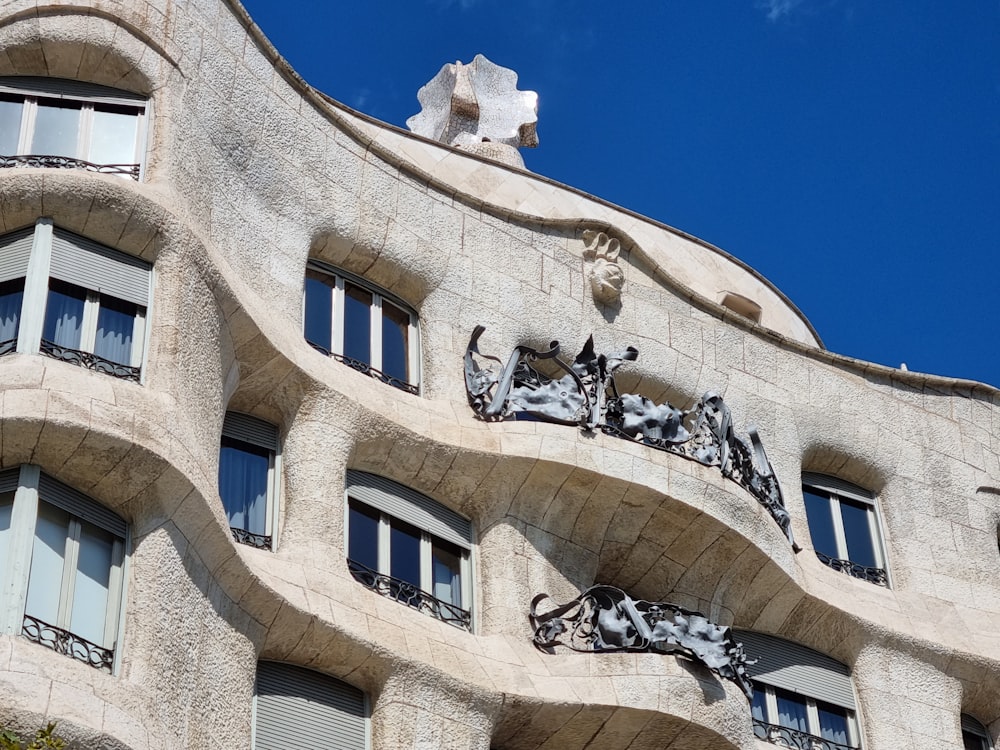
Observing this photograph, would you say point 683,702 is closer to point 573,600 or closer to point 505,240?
point 573,600

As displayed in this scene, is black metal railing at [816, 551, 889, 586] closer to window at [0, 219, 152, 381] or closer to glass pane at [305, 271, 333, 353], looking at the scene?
glass pane at [305, 271, 333, 353]

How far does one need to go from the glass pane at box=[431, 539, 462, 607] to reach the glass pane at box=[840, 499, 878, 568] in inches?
210

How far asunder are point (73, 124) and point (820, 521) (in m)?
9.35

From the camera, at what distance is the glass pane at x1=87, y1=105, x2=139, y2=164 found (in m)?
18.4

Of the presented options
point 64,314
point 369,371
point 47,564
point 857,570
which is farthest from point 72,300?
point 857,570

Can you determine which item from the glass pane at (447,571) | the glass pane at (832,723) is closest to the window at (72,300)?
the glass pane at (447,571)

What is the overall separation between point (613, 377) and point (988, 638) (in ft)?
16.2

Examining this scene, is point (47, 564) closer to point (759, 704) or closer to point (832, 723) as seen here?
point (759, 704)

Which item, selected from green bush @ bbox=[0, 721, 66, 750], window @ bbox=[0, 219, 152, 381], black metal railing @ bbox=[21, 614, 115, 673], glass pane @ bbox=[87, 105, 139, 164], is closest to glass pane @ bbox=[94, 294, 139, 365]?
window @ bbox=[0, 219, 152, 381]

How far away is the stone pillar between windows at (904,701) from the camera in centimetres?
2077

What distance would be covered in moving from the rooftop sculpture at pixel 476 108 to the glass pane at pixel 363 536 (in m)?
10.2

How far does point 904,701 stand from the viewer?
21.1 meters

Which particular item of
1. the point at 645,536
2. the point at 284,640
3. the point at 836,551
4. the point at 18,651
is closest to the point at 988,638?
the point at 836,551

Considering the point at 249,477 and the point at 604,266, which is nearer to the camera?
the point at 249,477
